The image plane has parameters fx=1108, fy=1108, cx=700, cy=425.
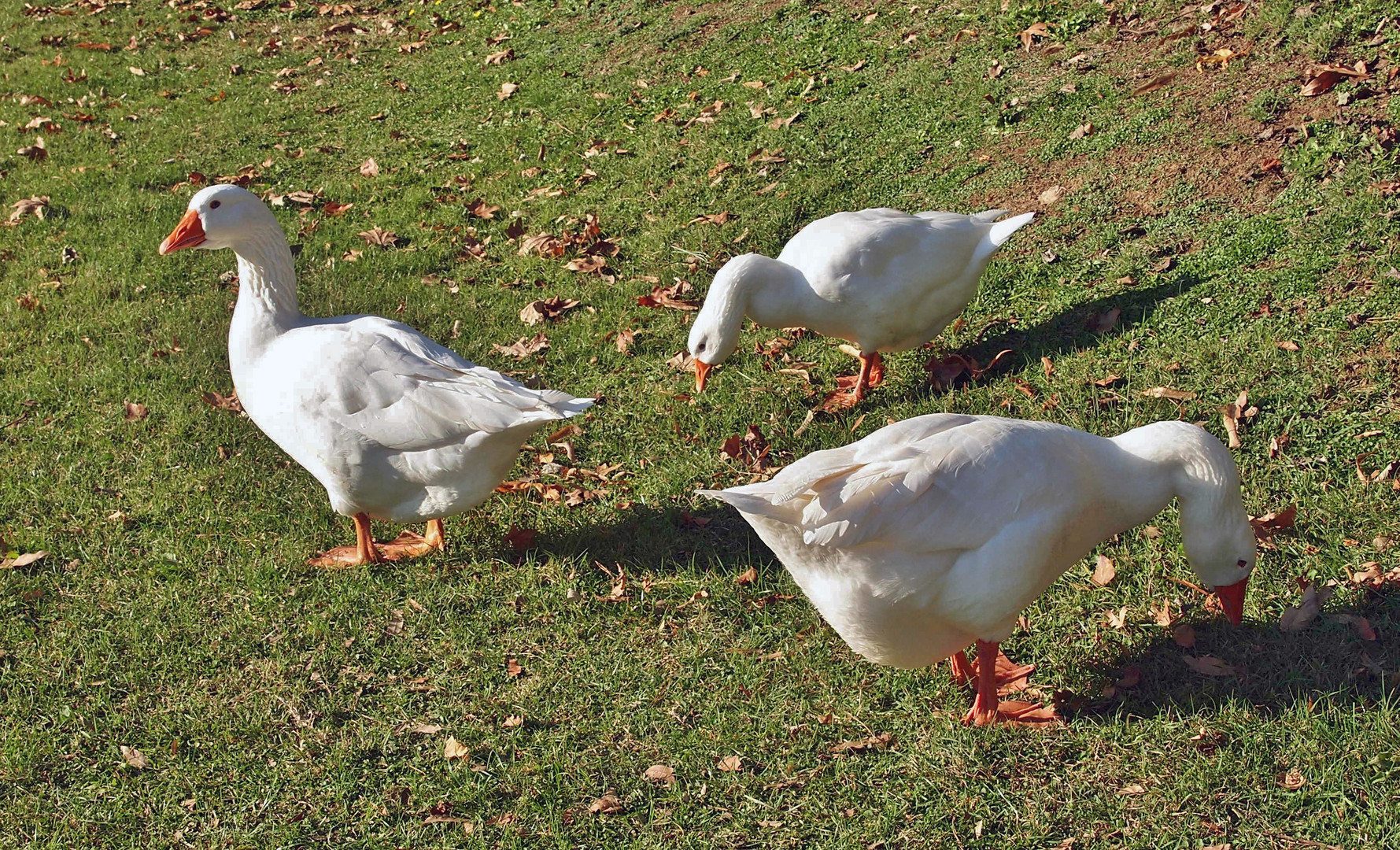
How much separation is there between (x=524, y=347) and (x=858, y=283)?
2211 mm

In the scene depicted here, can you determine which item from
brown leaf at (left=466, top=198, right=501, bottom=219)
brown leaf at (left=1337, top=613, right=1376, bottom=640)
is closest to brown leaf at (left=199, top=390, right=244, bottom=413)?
brown leaf at (left=466, top=198, right=501, bottom=219)

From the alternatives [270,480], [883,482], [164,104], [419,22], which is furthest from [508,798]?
[419,22]

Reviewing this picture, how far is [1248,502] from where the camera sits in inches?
181

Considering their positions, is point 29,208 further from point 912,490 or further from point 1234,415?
point 1234,415

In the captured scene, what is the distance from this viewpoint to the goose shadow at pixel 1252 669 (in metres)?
3.80

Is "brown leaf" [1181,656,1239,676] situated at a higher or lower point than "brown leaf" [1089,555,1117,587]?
lower

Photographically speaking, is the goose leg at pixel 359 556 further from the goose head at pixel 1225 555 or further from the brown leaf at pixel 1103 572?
the goose head at pixel 1225 555

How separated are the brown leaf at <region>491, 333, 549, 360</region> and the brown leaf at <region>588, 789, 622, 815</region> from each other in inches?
131

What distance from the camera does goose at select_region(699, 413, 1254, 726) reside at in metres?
3.51

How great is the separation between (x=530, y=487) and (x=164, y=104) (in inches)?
319

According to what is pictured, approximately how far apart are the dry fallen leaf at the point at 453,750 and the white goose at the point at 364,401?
106 centimetres

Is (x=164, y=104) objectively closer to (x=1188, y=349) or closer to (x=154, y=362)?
(x=154, y=362)

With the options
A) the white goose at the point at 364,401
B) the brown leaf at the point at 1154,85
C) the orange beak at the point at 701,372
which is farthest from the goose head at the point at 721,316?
the brown leaf at the point at 1154,85

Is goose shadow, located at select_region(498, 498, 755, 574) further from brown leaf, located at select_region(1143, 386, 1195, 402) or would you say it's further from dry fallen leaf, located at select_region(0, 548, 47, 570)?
dry fallen leaf, located at select_region(0, 548, 47, 570)
